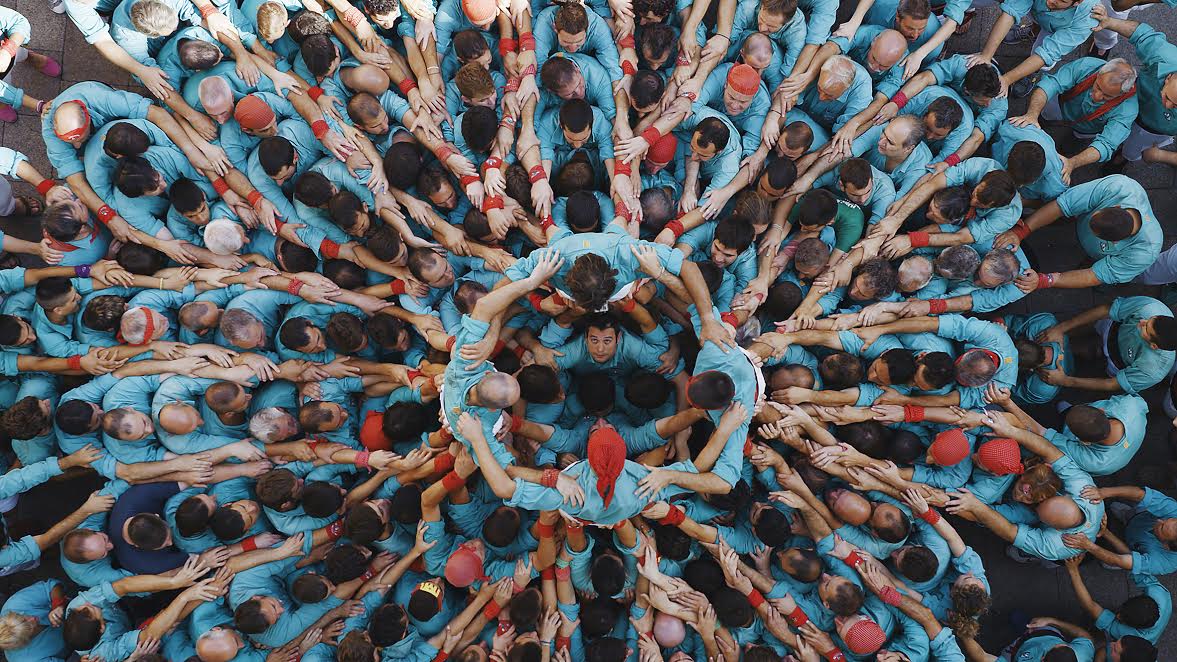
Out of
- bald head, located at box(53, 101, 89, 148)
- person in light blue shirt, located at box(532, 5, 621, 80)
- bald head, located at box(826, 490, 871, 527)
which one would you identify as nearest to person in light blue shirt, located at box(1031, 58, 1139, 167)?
bald head, located at box(826, 490, 871, 527)

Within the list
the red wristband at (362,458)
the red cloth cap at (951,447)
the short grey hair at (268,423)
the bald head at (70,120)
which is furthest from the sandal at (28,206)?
the red cloth cap at (951,447)

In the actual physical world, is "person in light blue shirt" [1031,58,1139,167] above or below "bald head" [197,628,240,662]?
above

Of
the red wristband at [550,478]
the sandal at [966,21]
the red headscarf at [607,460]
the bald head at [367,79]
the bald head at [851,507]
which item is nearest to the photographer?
the red headscarf at [607,460]

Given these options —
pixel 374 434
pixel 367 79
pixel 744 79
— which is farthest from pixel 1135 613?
pixel 367 79

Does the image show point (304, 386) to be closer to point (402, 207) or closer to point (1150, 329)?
point (402, 207)

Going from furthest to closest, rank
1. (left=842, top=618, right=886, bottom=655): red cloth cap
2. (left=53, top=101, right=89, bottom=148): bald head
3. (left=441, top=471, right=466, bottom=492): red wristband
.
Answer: (left=53, top=101, right=89, bottom=148): bald head < (left=842, top=618, right=886, bottom=655): red cloth cap < (left=441, top=471, right=466, bottom=492): red wristband

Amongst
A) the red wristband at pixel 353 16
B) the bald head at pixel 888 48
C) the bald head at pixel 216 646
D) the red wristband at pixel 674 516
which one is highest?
the red wristband at pixel 353 16

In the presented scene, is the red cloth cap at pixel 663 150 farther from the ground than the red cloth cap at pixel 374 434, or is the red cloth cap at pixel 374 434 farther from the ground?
the red cloth cap at pixel 663 150

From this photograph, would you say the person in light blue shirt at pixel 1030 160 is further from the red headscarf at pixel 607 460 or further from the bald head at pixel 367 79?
the bald head at pixel 367 79

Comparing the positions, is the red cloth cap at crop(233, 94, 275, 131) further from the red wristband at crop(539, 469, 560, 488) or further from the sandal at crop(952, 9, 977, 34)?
the sandal at crop(952, 9, 977, 34)
